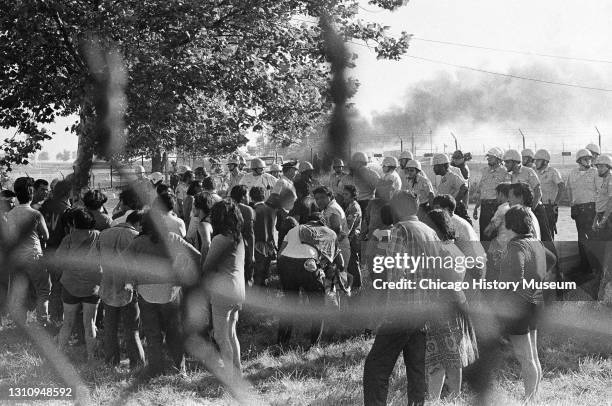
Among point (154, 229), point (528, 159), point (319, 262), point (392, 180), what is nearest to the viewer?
point (154, 229)

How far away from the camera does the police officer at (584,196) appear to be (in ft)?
31.1

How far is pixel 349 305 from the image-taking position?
833 cm

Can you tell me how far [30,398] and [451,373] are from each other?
357cm

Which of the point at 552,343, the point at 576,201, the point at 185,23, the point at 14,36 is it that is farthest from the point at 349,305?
the point at 14,36

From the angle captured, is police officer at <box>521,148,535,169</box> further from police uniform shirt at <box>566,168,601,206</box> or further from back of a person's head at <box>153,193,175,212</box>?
back of a person's head at <box>153,193,175,212</box>

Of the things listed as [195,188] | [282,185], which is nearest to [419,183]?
[282,185]

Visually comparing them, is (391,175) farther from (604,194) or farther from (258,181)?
(604,194)

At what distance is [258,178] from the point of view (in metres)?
10.7

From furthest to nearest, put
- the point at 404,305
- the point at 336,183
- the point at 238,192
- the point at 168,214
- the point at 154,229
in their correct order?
the point at 336,183
the point at 238,192
the point at 168,214
the point at 154,229
the point at 404,305

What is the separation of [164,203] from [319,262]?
1653 mm

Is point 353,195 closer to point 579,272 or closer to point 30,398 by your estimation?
point 579,272

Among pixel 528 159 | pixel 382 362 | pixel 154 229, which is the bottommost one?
pixel 382 362

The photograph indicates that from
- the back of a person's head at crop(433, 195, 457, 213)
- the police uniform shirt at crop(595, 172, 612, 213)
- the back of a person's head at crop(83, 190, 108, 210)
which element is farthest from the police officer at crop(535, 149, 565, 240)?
the back of a person's head at crop(83, 190, 108, 210)

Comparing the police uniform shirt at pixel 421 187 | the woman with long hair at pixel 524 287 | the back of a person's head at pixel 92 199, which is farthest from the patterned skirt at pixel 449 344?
the police uniform shirt at pixel 421 187
